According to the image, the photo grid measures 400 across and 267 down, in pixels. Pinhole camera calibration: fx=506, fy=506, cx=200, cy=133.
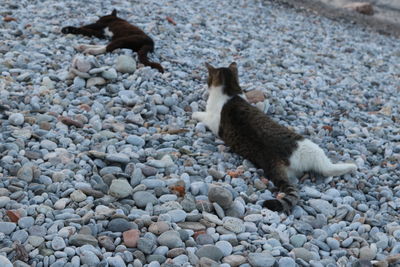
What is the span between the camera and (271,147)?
15.4ft

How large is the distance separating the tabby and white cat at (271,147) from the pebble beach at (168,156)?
104 millimetres

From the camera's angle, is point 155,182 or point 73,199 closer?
point 73,199

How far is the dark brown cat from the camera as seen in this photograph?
6560 mm

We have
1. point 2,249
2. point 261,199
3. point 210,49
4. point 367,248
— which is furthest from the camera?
point 210,49

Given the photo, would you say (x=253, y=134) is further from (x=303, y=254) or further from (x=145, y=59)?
(x=145, y=59)

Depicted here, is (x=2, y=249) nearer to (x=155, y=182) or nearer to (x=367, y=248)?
(x=155, y=182)

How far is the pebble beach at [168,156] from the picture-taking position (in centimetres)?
335

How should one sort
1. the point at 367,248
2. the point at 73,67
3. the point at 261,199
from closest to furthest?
1. the point at 367,248
2. the point at 261,199
3. the point at 73,67

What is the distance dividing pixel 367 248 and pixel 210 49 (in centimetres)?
486

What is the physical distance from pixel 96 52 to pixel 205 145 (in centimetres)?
234

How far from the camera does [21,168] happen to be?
3928 mm

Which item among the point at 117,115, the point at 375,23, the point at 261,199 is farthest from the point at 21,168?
the point at 375,23

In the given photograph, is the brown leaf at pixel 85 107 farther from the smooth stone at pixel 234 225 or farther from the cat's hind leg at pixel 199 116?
the smooth stone at pixel 234 225

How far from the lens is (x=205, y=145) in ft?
16.7
